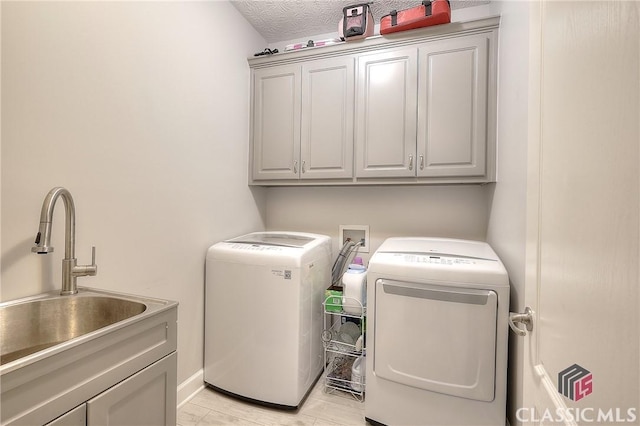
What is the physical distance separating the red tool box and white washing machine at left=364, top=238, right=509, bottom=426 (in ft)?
4.73

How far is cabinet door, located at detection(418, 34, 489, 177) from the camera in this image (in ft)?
5.66

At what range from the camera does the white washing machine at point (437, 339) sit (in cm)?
131

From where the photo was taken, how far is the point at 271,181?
223cm

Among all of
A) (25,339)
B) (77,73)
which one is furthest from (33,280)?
(77,73)

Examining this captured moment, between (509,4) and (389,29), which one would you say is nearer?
(509,4)

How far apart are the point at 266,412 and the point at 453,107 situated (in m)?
2.16

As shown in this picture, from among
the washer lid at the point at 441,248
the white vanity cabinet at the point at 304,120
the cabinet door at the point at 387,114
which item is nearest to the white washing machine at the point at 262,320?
the washer lid at the point at 441,248

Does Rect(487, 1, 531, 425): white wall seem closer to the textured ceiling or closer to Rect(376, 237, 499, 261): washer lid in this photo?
Rect(376, 237, 499, 261): washer lid

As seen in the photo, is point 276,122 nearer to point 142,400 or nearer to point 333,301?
point 333,301

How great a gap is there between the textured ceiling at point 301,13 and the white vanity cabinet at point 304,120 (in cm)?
39

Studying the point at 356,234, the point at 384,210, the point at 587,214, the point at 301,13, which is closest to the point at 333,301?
the point at 356,234

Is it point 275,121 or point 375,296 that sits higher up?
point 275,121

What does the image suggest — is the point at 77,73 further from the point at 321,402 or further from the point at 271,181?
the point at 321,402

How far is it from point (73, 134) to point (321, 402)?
6.21ft
